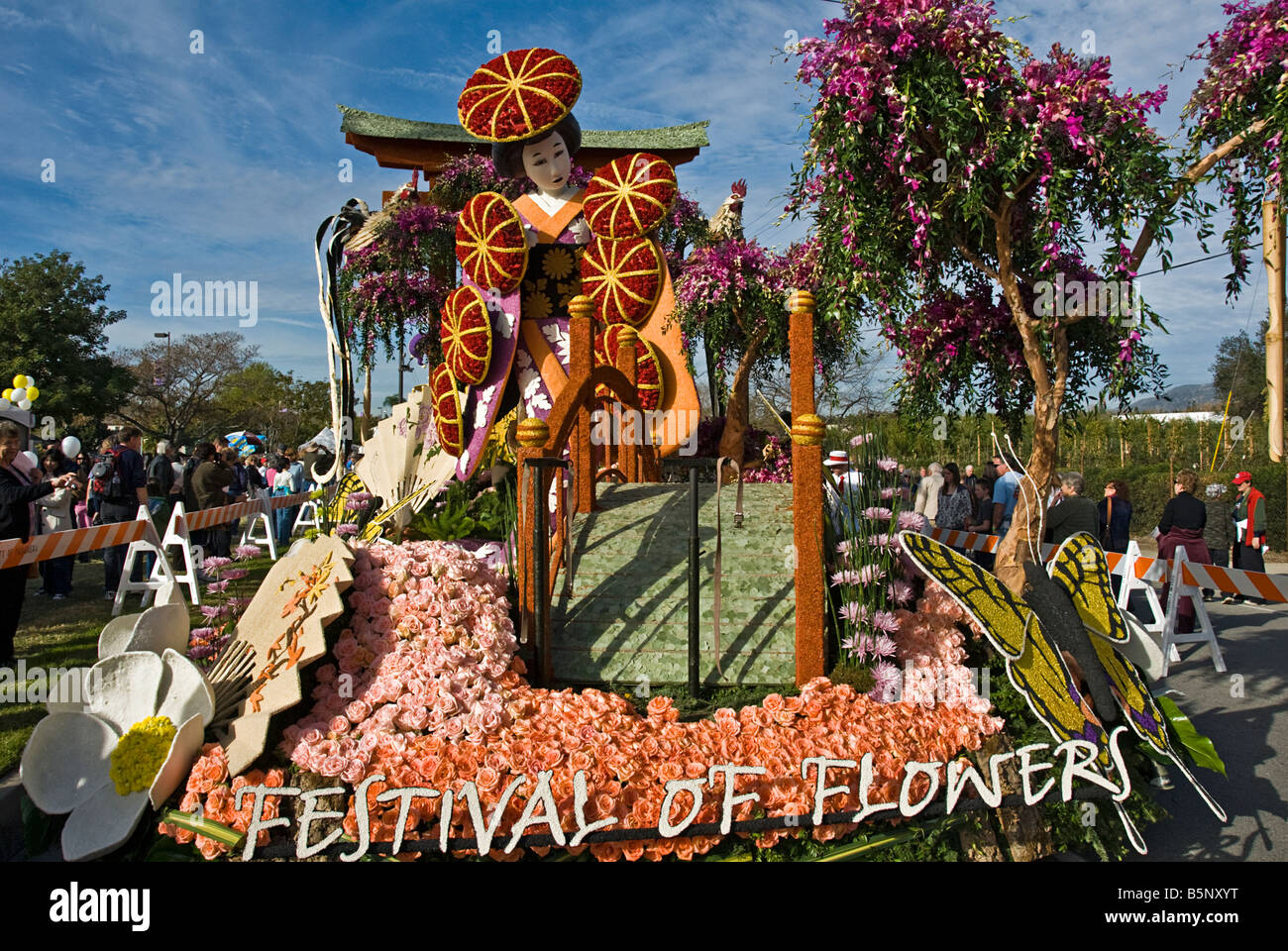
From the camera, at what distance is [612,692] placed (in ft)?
12.0

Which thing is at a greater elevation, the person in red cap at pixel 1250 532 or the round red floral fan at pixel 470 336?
the round red floral fan at pixel 470 336

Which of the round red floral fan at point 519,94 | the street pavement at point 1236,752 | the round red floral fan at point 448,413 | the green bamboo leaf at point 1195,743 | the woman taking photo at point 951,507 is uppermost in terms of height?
the round red floral fan at point 519,94

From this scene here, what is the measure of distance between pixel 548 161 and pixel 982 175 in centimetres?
372

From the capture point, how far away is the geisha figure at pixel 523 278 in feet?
21.5

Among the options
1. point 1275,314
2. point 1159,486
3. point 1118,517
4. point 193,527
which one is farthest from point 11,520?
point 1159,486

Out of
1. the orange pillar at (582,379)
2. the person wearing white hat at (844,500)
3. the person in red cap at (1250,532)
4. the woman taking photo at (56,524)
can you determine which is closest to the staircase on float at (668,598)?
the orange pillar at (582,379)

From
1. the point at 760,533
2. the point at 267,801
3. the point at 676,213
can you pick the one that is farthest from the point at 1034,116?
the point at 676,213

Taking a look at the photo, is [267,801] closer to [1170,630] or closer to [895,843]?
[895,843]

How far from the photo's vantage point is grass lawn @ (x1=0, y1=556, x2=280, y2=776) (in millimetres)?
4430

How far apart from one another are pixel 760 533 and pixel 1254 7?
3890 millimetres

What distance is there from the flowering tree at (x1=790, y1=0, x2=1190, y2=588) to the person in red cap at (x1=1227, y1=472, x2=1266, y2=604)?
5626mm

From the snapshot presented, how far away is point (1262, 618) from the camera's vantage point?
8469 mm

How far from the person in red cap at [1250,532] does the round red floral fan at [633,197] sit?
7538mm

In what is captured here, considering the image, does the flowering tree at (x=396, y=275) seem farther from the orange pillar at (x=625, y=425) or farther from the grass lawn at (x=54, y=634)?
the orange pillar at (x=625, y=425)
